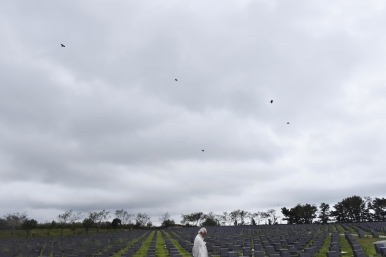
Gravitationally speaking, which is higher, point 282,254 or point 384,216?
point 384,216

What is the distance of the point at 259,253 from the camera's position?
12.3m

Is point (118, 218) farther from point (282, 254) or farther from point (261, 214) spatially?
point (282, 254)

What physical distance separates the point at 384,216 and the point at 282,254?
73.5 metres

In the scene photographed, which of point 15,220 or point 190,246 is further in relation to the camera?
point 15,220

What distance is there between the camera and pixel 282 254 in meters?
12.1

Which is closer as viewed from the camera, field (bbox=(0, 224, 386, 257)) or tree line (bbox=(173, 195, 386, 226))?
field (bbox=(0, 224, 386, 257))

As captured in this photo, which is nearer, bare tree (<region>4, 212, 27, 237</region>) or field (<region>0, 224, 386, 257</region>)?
field (<region>0, 224, 386, 257</region>)

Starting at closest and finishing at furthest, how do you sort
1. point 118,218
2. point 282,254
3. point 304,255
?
point 304,255, point 282,254, point 118,218

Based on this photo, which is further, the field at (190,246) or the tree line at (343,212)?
the tree line at (343,212)

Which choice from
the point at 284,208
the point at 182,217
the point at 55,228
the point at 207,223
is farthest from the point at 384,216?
the point at 55,228

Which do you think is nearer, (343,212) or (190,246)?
(190,246)

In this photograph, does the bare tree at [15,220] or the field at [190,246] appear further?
the bare tree at [15,220]

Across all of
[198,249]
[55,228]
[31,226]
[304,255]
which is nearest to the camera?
[198,249]

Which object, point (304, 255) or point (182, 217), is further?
point (182, 217)
